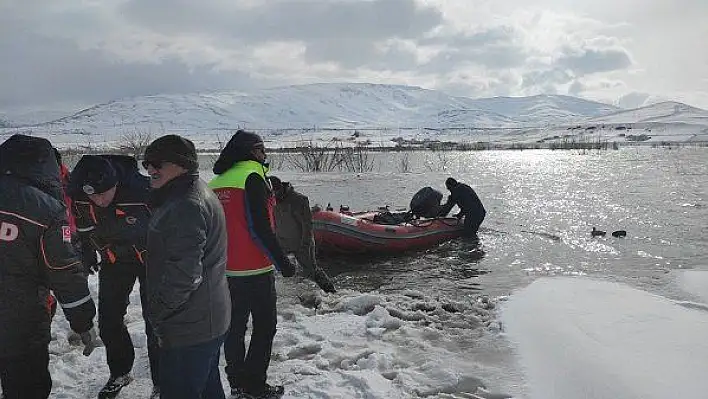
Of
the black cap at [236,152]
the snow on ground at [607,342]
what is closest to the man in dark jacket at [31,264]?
the black cap at [236,152]

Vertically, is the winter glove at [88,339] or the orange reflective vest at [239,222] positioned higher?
the orange reflective vest at [239,222]

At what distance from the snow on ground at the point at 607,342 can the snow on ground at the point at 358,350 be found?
38 cm

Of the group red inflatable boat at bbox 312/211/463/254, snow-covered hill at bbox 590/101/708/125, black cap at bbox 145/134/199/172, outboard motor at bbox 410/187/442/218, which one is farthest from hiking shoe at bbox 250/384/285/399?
snow-covered hill at bbox 590/101/708/125

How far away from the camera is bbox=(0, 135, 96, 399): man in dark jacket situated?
7.88 feet

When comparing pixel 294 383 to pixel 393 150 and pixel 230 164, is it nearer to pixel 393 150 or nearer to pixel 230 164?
pixel 230 164

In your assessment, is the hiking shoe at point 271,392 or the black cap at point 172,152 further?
the hiking shoe at point 271,392

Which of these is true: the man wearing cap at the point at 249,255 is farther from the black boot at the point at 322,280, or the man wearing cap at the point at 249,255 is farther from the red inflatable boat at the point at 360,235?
the red inflatable boat at the point at 360,235

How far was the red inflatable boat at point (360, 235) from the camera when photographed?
351 inches

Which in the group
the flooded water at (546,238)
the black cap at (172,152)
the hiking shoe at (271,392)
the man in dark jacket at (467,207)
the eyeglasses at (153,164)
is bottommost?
the flooded water at (546,238)

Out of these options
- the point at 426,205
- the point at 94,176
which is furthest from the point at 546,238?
the point at 94,176

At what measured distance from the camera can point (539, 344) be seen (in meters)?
4.71

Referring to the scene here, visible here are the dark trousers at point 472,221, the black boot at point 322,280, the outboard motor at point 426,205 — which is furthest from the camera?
the outboard motor at point 426,205

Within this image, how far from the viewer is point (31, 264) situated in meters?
2.47

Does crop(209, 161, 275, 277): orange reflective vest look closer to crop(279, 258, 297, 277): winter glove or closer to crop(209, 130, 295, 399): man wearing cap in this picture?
crop(209, 130, 295, 399): man wearing cap
